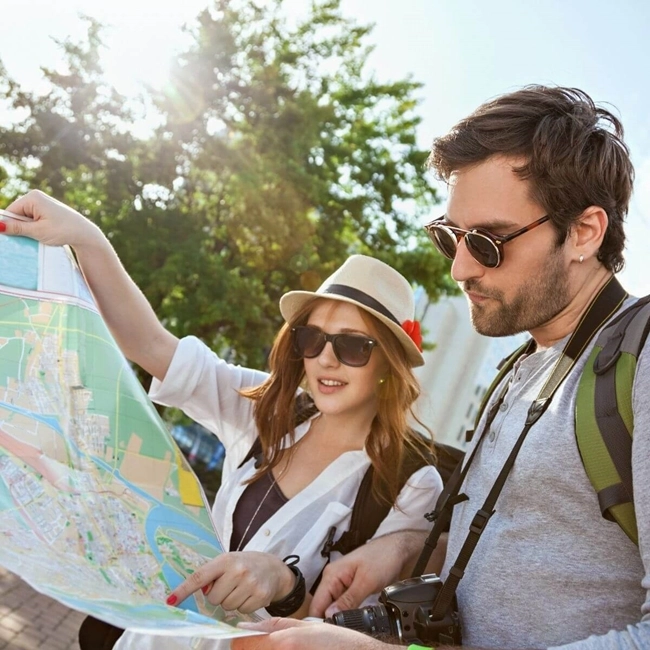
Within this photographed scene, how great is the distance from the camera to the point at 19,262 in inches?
89.6

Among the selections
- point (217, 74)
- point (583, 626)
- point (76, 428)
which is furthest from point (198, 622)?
point (217, 74)

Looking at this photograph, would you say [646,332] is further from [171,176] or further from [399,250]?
[399,250]

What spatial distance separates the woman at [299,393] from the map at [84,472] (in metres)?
0.25

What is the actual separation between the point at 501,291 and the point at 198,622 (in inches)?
47.9

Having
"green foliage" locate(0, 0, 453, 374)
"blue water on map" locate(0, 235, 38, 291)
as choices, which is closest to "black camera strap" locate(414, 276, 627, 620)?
"blue water on map" locate(0, 235, 38, 291)

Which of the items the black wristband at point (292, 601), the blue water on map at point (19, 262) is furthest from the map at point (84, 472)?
the black wristband at point (292, 601)

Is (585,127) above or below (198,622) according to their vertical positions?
above

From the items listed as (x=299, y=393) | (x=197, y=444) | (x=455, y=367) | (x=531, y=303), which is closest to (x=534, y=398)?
(x=531, y=303)

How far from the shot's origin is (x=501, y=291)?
2.19 metres

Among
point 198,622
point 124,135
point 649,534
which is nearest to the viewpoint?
point 649,534

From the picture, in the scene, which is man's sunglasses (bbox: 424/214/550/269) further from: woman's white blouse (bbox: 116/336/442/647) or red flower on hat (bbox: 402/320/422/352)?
woman's white blouse (bbox: 116/336/442/647)

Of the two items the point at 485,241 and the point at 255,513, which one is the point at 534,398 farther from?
the point at 255,513

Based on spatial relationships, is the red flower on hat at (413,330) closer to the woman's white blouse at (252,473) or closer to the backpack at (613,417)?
the woman's white blouse at (252,473)

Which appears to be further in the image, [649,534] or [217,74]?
[217,74]
